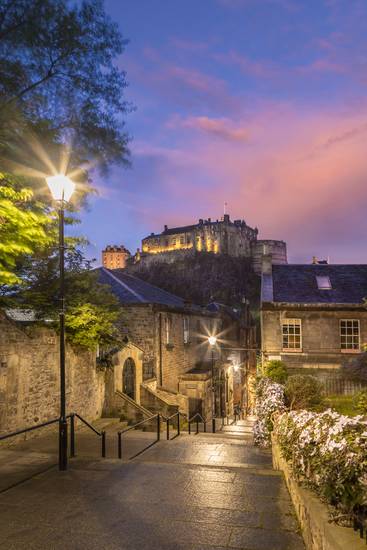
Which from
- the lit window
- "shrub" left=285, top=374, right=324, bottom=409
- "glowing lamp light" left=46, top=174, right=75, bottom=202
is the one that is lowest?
"shrub" left=285, top=374, right=324, bottom=409

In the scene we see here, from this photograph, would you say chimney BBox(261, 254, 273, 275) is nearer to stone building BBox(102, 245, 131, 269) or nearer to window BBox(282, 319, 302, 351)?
window BBox(282, 319, 302, 351)

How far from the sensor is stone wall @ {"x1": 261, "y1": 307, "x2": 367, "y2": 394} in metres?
21.3

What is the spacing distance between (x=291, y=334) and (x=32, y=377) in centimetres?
1435

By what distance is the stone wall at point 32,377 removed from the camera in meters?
10.5

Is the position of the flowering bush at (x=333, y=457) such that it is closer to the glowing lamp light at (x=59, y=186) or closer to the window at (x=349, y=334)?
the glowing lamp light at (x=59, y=186)

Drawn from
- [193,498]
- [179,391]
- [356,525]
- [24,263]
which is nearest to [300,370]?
[179,391]

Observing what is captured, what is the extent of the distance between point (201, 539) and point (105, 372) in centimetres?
1260

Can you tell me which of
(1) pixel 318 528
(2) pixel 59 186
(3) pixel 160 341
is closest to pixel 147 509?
(1) pixel 318 528

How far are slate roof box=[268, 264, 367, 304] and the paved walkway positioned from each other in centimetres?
1562

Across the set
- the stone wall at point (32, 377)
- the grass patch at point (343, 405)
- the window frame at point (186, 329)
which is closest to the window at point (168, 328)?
the window frame at point (186, 329)

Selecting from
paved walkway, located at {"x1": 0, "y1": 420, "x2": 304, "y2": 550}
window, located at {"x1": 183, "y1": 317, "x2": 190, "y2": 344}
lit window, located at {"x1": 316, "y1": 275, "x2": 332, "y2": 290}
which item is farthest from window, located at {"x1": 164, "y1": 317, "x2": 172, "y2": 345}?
paved walkway, located at {"x1": 0, "y1": 420, "x2": 304, "y2": 550}

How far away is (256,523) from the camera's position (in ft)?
17.0

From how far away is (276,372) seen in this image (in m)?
17.5

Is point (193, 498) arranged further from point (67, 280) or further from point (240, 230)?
point (240, 230)
